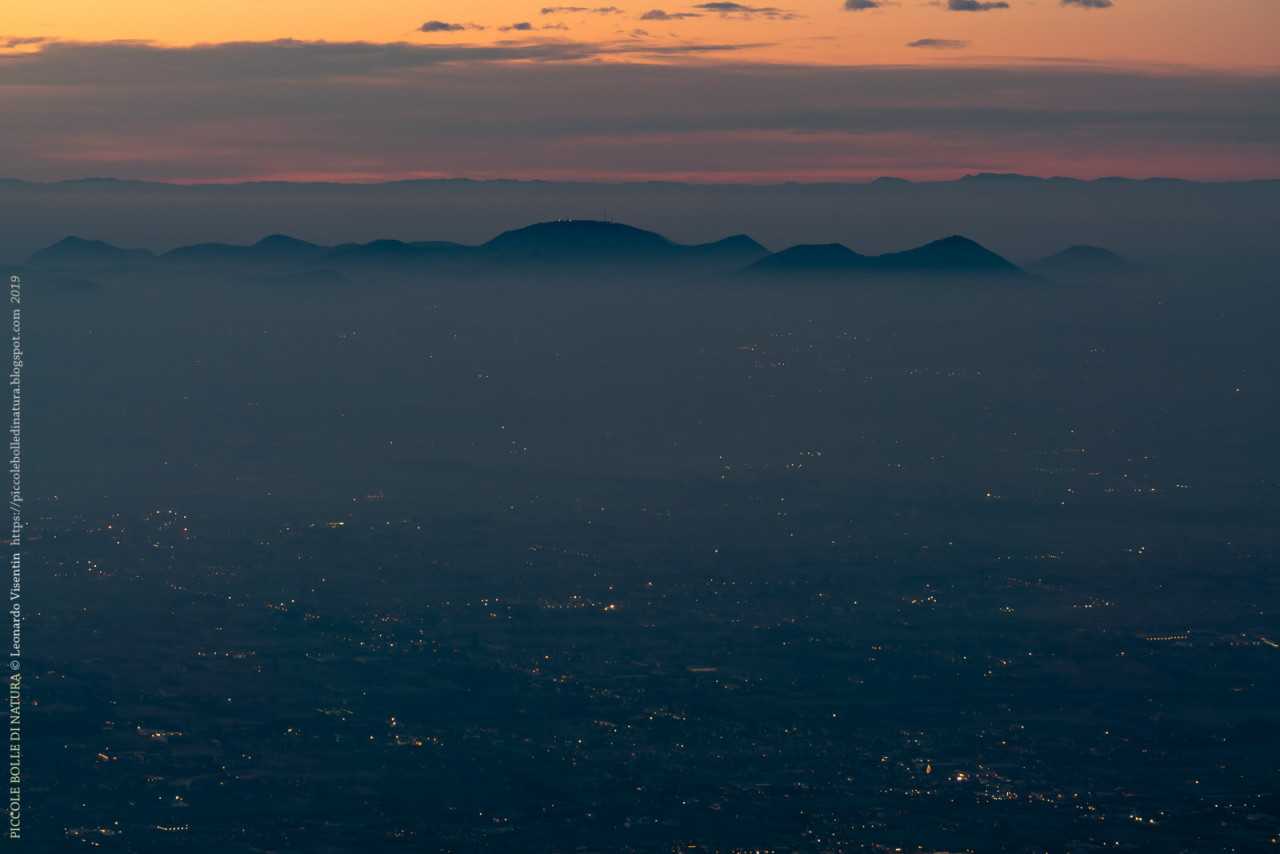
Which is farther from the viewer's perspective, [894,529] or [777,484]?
[777,484]

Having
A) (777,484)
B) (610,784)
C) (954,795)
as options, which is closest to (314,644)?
(610,784)

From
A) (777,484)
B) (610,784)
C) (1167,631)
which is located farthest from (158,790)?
(777,484)

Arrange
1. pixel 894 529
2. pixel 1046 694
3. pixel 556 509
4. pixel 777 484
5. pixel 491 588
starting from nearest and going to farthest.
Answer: pixel 1046 694, pixel 491 588, pixel 894 529, pixel 556 509, pixel 777 484

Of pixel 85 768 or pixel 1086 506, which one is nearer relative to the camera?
pixel 85 768

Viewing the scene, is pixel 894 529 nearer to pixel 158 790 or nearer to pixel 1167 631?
pixel 1167 631

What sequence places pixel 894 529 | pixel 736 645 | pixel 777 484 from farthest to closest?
pixel 777 484 → pixel 894 529 → pixel 736 645

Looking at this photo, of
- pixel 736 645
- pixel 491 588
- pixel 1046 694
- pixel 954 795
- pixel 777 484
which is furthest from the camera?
pixel 777 484

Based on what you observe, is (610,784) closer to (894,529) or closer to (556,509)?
(894,529)

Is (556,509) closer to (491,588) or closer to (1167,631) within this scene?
(491,588)

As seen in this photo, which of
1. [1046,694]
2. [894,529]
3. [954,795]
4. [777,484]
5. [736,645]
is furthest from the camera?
[777,484]
